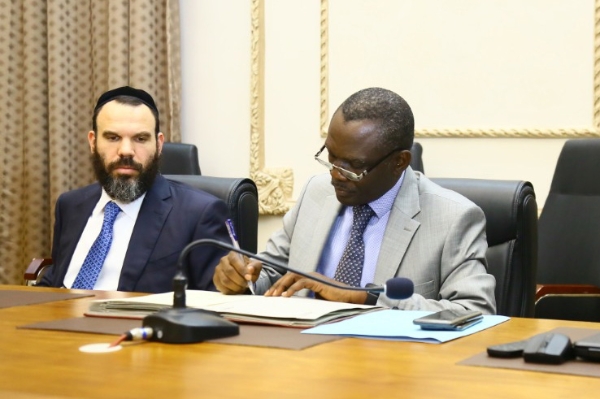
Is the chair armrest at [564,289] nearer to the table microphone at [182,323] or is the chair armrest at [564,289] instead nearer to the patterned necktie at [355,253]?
the patterned necktie at [355,253]

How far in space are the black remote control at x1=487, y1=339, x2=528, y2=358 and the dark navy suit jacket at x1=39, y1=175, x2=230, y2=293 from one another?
65.6 inches

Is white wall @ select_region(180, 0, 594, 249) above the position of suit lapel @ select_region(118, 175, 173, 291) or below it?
above

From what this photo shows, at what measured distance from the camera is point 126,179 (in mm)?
3424

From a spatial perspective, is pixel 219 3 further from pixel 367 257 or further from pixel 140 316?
pixel 140 316

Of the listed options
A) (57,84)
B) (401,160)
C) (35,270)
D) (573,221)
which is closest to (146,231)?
(35,270)

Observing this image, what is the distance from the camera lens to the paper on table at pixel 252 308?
1936 millimetres

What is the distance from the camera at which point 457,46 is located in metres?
4.51

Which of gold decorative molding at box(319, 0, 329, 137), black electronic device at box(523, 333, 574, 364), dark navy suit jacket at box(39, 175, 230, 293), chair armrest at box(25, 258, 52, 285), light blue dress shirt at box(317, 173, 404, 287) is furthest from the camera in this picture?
gold decorative molding at box(319, 0, 329, 137)

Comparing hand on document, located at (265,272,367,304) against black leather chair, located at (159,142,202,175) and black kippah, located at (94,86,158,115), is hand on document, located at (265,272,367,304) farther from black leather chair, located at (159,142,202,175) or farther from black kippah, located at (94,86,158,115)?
black leather chair, located at (159,142,202,175)

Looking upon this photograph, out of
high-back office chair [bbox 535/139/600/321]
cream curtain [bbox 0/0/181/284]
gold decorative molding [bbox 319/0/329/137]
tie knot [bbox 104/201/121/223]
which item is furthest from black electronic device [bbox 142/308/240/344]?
cream curtain [bbox 0/0/181/284]

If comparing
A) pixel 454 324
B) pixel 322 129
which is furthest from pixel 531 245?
pixel 322 129

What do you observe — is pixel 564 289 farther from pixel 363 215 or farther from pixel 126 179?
pixel 126 179

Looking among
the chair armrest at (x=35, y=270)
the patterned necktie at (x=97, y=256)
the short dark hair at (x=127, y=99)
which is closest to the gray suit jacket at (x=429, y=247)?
the patterned necktie at (x=97, y=256)

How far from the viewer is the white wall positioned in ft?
14.2
